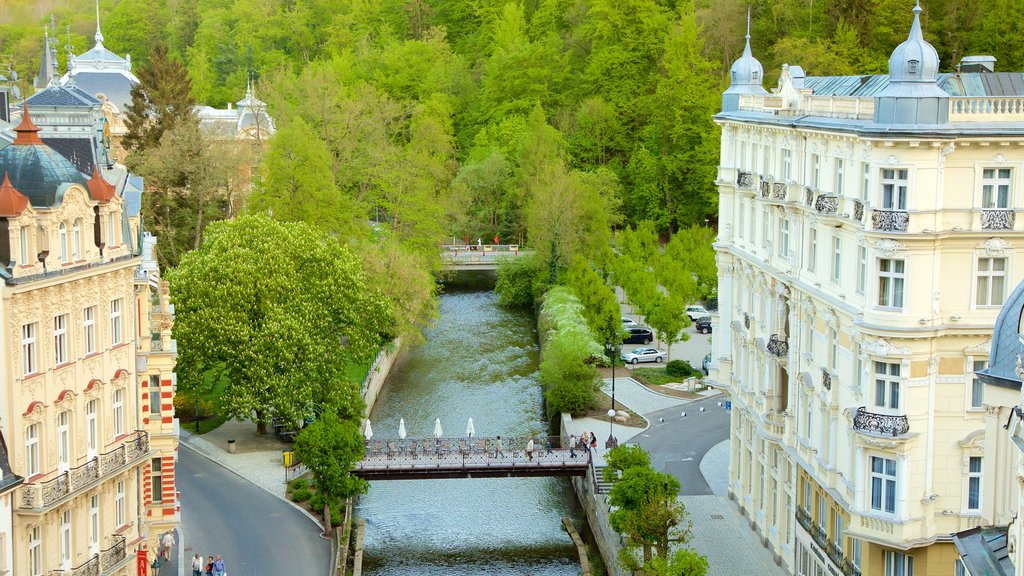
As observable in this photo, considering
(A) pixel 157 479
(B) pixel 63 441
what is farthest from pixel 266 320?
(B) pixel 63 441

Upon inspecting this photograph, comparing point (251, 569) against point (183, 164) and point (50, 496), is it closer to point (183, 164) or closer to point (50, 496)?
point (50, 496)

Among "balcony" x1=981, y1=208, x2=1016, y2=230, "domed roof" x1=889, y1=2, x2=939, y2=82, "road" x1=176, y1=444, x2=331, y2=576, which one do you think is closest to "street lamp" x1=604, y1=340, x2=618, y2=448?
"road" x1=176, y1=444, x2=331, y2=576

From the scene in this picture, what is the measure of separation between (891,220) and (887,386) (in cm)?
420

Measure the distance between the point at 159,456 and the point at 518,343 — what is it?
127 feet

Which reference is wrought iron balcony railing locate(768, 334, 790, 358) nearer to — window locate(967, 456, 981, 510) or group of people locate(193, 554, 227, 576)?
window locate(967, 456, 981, 510)

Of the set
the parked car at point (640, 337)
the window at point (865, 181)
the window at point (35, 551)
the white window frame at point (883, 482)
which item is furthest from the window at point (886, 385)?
the parked car at point (640, 337)

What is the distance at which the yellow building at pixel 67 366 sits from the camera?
29.3 m

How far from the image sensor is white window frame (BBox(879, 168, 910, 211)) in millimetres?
32062

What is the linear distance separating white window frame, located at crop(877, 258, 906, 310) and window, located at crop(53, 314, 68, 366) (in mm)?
19886

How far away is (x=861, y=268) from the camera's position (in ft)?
111

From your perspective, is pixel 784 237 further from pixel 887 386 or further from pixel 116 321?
pixel 116 321

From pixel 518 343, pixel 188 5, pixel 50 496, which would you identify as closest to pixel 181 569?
pixel 50 496

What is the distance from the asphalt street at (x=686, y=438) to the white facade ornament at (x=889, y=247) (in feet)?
63.0

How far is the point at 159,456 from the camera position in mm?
40719
